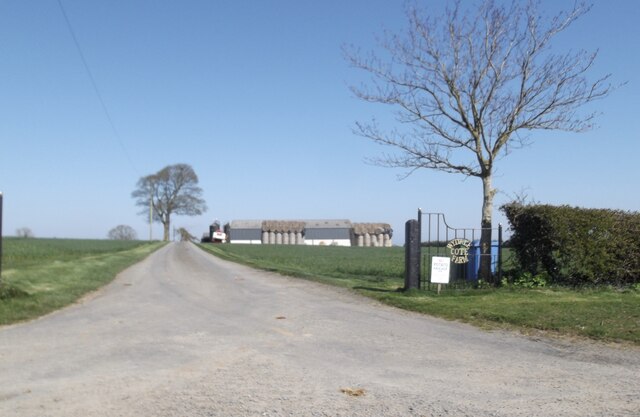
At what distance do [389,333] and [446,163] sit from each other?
8.74 metres

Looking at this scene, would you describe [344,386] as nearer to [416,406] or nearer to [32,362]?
→ [416,406]

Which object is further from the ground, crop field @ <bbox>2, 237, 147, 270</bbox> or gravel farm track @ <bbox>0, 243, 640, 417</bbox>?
gravel farm track @ <bbox>0, 243, 640, 417</bbox>

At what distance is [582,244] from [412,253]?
159 inches

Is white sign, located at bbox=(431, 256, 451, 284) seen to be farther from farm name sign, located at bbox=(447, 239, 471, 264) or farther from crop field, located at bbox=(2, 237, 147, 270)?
crop field, located at bbox=(2, 237, 147, 270)

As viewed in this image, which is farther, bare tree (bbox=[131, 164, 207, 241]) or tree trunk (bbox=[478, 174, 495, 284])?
bare tree (bbox=[131, 164, 207, 241])

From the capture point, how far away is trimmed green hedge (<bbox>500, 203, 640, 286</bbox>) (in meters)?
13.8

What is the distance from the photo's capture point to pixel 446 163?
16.7 metres

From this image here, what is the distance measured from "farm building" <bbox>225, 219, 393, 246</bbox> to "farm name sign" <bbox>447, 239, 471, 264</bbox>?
357 ft

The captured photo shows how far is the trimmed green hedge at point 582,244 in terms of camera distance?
13.8 meters

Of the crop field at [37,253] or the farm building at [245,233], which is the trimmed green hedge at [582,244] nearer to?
the crop field at [37,253]

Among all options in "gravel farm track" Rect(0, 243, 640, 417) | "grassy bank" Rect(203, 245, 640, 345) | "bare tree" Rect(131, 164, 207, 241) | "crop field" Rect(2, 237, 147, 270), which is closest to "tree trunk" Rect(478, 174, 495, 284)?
"grassy bank" Rect(203, 245, 640, 345)

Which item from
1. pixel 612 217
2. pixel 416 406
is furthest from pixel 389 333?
pixel 612 217

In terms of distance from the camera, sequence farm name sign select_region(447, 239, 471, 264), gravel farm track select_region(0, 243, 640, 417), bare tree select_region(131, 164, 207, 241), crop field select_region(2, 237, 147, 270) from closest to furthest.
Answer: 1. gravel farm track select_region(0, 243, 640, 417)
2. farm name sign select_region(447, 239, 471, 264)
3. crop field select_region(2, 237, 147, 270)
4. bare tree select_region(131, 164, 207, 241)

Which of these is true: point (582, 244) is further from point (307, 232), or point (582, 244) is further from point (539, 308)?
point (307, 232)
